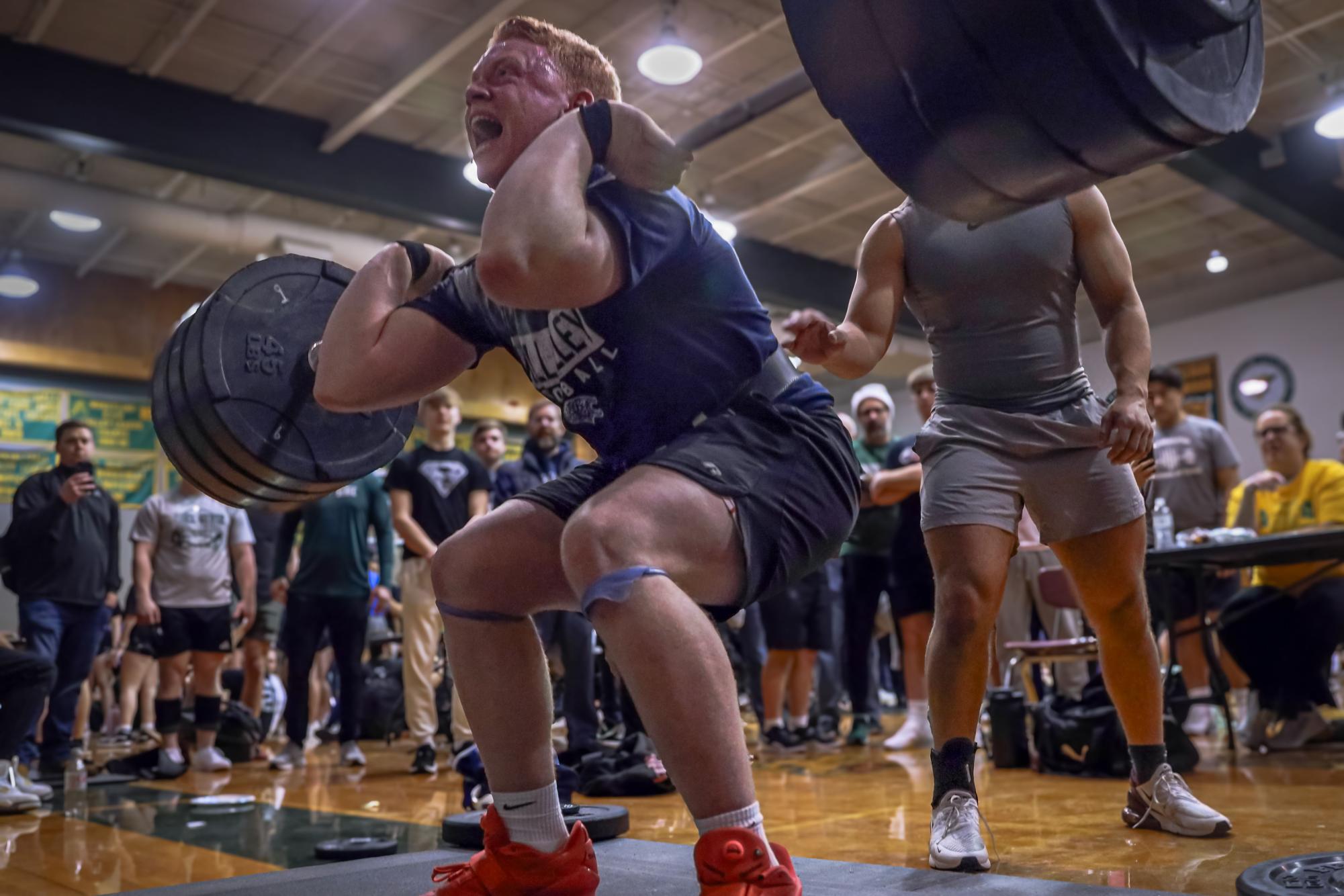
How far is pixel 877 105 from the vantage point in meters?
1.16

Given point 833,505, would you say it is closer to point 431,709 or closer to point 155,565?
point 431,709

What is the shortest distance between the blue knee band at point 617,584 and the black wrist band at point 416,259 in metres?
0.60

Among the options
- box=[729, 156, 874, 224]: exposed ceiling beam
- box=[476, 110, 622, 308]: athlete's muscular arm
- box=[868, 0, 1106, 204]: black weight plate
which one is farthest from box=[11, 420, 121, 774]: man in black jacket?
box=[729, 156, 874, 224]: exposed ceiling beam

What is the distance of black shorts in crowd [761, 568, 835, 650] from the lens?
4.87 m

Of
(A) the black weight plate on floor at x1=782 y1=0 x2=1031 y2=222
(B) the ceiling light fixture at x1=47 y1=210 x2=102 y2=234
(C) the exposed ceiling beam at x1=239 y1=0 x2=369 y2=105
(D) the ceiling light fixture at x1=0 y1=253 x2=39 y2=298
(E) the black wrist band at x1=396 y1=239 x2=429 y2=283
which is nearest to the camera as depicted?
(A) the black weight plate on floor at x1=782 y1=0 x2=1031 y2=222

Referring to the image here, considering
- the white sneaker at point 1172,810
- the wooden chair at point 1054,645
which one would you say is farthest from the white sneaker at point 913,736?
the white sneaker at point 1172,810

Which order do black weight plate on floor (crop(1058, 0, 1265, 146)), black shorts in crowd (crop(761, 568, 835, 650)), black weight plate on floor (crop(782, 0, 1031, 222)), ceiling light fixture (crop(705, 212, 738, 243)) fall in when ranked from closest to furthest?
black weight plate on floor (crop(1058, 0, 1265, 146)) → black weight plate on floor (crop(782, 0, 1031, 222)) → black shorts in crowd (crop(761, 568, 835, 650)) → ceiling light fixture (crop(705, 212, 738, 243))

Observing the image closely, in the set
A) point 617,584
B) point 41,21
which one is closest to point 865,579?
point 617,584

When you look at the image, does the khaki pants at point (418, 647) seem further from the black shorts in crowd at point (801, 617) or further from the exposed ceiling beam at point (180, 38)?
the exposed ceiling beam at point (180, 38)

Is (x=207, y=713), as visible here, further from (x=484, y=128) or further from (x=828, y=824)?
(x=484, y=128)

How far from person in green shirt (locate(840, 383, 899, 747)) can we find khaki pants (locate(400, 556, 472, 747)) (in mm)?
1868

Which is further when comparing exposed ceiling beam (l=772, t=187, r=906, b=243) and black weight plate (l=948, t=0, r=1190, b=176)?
exposed ceiling beam (l=772, t=187, r=906, b=243)

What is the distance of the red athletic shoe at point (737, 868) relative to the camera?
116 cm

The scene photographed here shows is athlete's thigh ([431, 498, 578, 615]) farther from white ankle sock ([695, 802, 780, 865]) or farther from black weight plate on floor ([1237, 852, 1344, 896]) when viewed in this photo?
black weight plate on floor ([1237, 852, 1344, 896])
